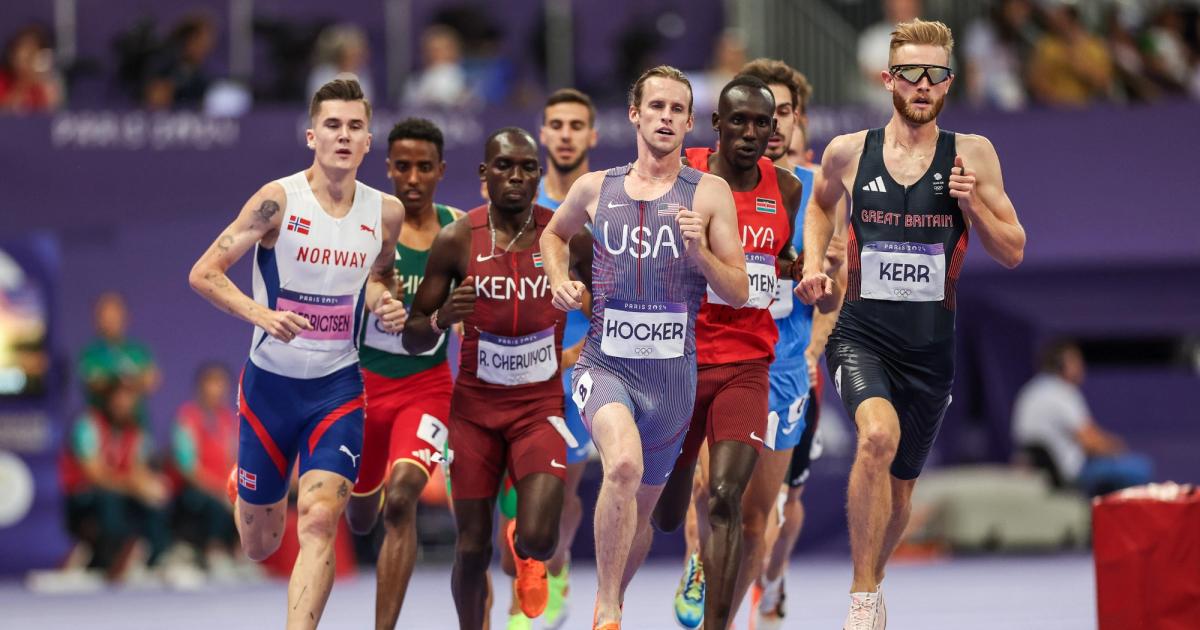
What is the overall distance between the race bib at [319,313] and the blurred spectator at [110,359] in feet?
23.8

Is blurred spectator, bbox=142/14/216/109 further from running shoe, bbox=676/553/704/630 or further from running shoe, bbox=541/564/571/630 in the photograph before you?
running shoe, bbox=676/553/704/630

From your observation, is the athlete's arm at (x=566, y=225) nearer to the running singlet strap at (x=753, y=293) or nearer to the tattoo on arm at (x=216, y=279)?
the running singlet strap at (x=753, y=293)

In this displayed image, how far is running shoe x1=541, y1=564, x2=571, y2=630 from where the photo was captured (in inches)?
369

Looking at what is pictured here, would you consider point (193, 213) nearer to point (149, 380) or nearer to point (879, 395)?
point (149, 380)

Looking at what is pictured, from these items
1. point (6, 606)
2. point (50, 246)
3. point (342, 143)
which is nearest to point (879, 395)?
point (342, 143)

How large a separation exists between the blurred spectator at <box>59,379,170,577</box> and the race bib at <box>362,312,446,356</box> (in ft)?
21.4

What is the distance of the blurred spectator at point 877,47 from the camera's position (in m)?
15.5

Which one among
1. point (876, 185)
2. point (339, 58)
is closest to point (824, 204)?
point (876, 185)

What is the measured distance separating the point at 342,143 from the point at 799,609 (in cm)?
537

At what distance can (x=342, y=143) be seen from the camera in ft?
26.1

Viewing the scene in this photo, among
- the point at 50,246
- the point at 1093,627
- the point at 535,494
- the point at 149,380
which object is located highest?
the point at 50,246

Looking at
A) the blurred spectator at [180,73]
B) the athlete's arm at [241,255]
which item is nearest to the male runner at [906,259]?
the athlete's arm at [241,255]

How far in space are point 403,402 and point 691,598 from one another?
5.84ft

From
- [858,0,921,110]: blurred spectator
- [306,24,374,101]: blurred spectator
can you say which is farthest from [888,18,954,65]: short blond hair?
[306,24,374,101]: blurred spectator
